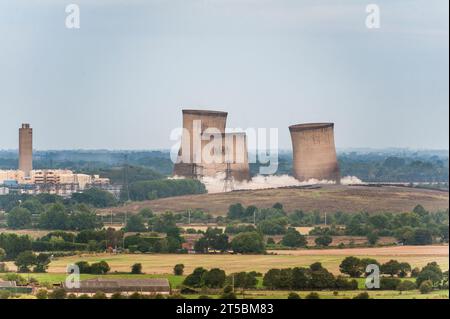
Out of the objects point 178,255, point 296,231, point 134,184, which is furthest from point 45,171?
point 178,255

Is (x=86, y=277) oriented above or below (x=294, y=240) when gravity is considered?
below

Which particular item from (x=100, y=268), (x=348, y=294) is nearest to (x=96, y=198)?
(x=100, y=268)

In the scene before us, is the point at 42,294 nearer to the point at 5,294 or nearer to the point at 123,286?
the point at 5,294
